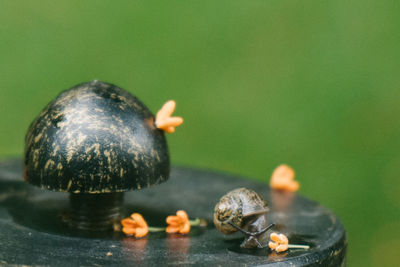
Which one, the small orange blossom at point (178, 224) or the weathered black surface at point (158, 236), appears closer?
the weathered black surface at point (158, 236)

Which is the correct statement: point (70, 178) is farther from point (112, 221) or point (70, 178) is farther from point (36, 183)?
point (112, 221)

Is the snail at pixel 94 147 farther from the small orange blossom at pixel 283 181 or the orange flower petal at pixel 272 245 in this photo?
the small orange blossom at pixel 283 181

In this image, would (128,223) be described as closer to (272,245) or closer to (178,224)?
(178,224)

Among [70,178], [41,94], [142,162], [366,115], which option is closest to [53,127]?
[70,178]

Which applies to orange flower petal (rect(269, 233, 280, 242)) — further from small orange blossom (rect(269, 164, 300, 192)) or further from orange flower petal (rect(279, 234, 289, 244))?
small orange blossom (rect(269, 164, 300, 192))

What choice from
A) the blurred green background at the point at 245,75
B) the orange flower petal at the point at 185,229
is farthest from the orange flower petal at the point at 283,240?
the blurred green background at the point at 245,75

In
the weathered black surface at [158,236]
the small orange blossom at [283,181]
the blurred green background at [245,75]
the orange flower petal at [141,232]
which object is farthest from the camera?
the blurred green background at [245,75]

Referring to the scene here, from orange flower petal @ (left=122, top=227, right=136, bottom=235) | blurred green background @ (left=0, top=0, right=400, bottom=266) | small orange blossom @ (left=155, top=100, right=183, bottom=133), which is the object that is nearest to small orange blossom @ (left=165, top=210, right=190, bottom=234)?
orange flower petal @ (left=122, top=227, right=136, bottom=235)
